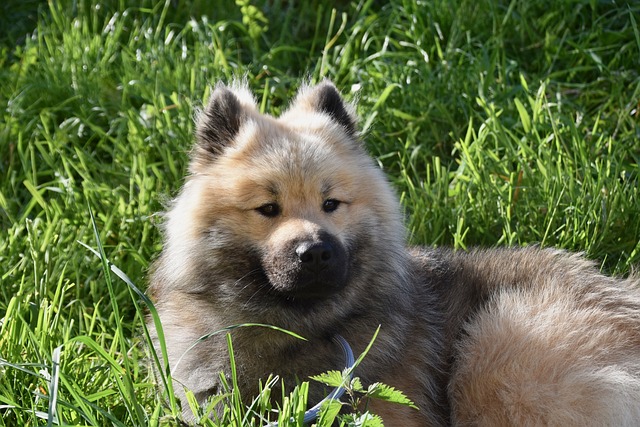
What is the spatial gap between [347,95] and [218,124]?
176 cm

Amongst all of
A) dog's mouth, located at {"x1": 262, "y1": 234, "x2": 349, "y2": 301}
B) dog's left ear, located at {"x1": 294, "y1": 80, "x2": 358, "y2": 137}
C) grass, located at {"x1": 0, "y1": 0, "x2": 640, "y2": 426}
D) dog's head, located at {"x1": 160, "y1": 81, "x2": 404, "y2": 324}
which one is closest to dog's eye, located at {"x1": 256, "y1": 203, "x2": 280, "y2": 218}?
dog's head, located at {"x1": 160, "y1": 81, "x2": 404, "y2": 324}

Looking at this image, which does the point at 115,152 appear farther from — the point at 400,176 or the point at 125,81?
the point at 400,176

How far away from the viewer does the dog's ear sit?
3658mm

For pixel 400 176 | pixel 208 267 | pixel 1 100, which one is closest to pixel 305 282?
pixel 208 267

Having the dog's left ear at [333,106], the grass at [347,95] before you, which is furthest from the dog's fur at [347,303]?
the grass at [347,95]

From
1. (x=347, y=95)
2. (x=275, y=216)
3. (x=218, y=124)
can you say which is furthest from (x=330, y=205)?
(x=347, y=95)

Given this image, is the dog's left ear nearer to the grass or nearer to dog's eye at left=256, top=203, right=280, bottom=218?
dog's eye at left=256, top=203, right=280, bottom=218

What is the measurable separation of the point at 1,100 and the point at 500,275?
3405mm

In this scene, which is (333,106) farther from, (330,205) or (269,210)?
(269,210)

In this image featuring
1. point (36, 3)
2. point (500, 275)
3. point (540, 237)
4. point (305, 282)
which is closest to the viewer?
point (305, 282)

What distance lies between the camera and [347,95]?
17.3 ft

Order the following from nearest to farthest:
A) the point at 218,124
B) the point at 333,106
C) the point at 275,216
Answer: the point at 275,216 → the point at 218,124 → the point at 333,106

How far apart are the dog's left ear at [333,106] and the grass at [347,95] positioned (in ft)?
2.57

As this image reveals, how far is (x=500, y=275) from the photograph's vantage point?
12.4 feet
